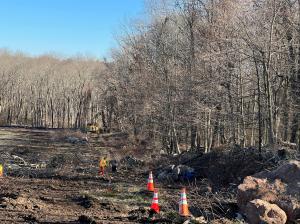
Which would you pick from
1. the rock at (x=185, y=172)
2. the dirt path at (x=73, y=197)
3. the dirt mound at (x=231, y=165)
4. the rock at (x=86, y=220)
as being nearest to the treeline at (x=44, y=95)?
the dirt path at (x=73, y=197)

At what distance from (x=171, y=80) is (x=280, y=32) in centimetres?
902

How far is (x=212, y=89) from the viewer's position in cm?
2467

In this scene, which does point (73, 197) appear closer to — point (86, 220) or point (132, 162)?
point (86, 220)

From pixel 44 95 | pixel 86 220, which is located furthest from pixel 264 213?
pixel 44 95

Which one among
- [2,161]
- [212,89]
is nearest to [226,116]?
[212,89]

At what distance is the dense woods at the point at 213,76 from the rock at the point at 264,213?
923cm

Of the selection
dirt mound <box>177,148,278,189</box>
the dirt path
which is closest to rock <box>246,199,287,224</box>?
the dirt path

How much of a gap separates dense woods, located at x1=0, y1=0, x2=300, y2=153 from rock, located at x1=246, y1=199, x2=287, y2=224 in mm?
9226

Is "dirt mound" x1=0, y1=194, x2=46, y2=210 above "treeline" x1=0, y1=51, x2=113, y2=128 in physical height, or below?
below

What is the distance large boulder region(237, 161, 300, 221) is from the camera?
31.2 ft

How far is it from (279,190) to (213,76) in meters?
14.7

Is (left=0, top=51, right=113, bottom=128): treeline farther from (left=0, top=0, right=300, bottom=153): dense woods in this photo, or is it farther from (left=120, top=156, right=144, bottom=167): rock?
(left=120, top=156, right=144, bottom=167): rock

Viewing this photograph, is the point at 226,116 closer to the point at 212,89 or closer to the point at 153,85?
the point at 212,89

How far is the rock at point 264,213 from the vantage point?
9.02 metres
